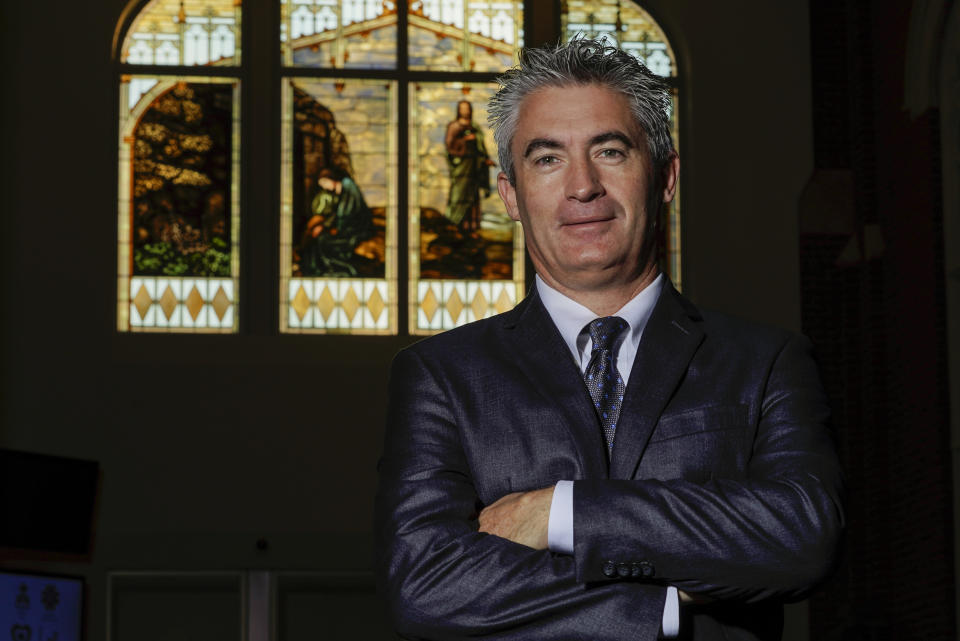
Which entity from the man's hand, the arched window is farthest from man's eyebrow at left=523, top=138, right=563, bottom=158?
the arched window

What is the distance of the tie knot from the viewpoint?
2012mm

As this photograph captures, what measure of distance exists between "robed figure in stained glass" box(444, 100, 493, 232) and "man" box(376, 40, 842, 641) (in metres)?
10.7

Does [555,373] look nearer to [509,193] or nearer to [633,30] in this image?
[509,193]

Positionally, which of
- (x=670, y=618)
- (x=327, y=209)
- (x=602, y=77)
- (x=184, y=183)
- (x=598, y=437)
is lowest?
(x=670, y=618)

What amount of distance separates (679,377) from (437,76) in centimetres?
1122

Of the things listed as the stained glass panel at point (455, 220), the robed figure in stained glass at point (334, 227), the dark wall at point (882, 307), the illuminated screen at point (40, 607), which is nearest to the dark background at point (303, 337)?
the dark wall at point (882, 307)

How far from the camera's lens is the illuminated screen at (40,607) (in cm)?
627

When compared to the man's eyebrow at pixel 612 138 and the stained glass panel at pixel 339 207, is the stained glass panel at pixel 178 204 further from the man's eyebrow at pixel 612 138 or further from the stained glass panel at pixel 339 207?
the man's eyebrow at pixel 612 138

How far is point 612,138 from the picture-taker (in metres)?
1.99

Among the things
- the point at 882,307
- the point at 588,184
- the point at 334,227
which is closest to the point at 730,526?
the point at 588,184

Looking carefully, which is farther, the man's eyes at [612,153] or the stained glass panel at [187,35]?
the stained glass panel at [187,35]

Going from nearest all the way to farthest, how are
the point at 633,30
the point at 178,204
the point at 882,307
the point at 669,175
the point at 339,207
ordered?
the point at 669,175 < the point at 882,307 < the point at 178,204 < the point at 339,207 < the point at 633,30

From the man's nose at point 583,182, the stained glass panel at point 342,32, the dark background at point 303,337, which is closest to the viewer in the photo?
the man's nose at point 583,182

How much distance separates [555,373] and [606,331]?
3.3 inches
